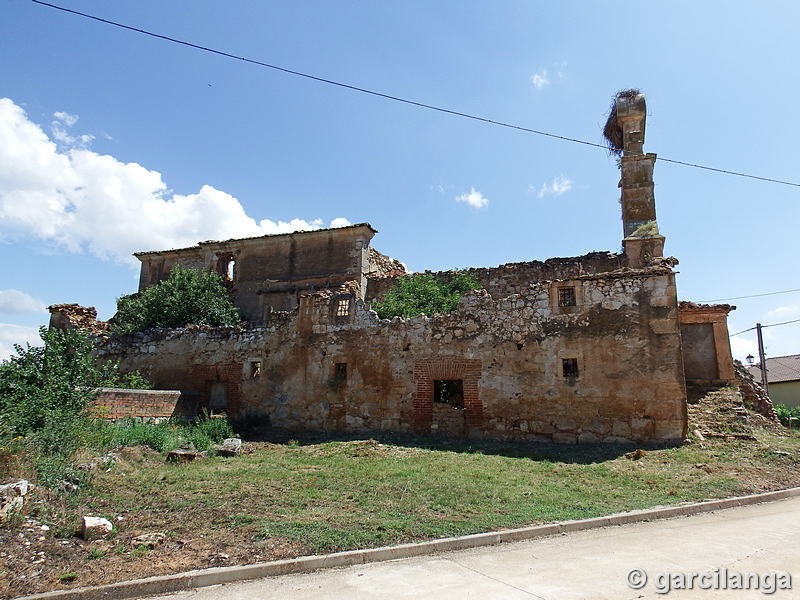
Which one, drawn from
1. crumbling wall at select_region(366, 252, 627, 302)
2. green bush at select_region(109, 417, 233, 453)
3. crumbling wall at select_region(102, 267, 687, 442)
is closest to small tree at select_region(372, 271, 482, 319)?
crumbling wall at select_region(366, 252, 627, 302)

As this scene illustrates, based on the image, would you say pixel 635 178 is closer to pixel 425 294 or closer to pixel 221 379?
pixel 425 294

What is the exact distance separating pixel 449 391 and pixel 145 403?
755 cm

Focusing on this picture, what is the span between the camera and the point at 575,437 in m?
10.8

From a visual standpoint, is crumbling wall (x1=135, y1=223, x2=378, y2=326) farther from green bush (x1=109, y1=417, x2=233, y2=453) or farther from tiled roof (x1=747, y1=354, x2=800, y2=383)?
tiled roof (x1=747, y1=354, x2=800, y2=383)

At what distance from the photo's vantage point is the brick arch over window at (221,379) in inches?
593

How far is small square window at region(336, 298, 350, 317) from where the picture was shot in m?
14.0

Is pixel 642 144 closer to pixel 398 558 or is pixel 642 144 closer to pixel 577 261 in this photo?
pixel 577 261

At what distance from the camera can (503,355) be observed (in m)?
11.7

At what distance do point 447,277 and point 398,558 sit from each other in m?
15.0

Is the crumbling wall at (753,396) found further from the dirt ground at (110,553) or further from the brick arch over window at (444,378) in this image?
the dirt ground at (110,553)

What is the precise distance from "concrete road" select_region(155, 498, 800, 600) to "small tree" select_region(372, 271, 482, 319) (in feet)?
32.8

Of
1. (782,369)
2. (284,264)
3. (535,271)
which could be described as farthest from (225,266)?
(782,369)

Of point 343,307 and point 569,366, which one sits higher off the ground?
point 343,307

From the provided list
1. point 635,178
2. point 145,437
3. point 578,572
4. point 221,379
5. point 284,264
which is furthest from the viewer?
point 284,264
